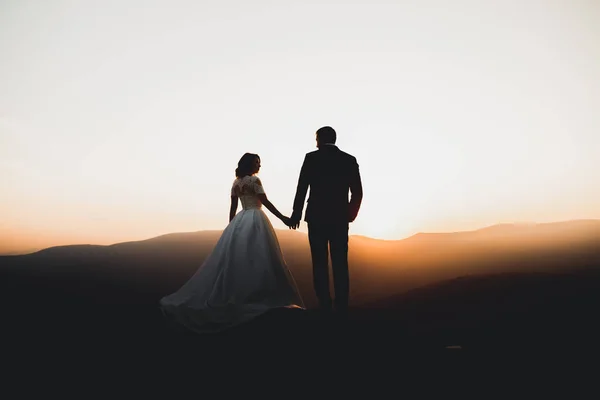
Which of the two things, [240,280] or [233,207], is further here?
[233,207]

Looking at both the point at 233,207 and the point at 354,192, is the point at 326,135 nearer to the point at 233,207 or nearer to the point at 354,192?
the point at 354,192

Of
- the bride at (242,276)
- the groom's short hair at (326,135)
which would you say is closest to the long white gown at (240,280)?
the bride at (242,276)

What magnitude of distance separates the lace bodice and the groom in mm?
1138

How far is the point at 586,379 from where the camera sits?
5.18 metres

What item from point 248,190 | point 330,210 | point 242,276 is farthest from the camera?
point 248,190

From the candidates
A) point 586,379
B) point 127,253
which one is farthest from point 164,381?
point 127,253

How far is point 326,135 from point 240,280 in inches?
126

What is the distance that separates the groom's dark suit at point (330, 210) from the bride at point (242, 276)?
819 millimetres

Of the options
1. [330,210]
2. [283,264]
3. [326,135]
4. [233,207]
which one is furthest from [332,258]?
[233,207]

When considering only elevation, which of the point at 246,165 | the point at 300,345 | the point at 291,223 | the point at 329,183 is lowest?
the point at 300,345

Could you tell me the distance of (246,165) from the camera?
8.82 metres

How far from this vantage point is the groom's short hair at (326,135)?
7898 mm

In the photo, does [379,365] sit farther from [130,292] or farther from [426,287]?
[130,292]

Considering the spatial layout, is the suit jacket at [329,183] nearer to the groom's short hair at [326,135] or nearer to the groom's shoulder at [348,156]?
the groom's shoulder at [348,156]
